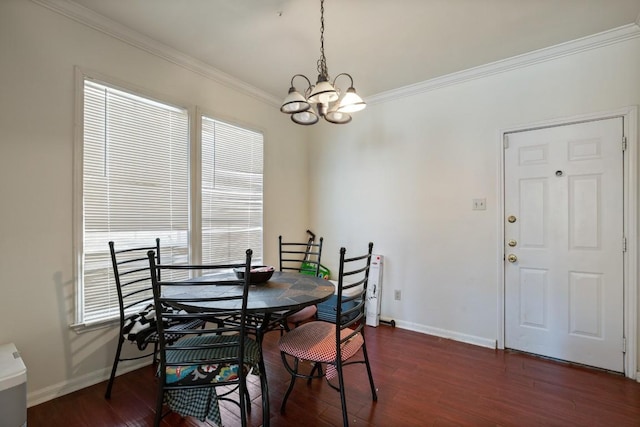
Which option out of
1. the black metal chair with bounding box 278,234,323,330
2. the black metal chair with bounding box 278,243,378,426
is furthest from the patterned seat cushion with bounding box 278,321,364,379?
the black metal chair with bounding box 278,234,323,330

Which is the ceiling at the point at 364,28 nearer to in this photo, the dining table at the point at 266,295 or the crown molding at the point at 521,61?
the crown molding at the point at 521,61

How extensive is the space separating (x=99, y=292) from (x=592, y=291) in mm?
3830

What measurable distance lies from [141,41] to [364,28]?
1.77 meters

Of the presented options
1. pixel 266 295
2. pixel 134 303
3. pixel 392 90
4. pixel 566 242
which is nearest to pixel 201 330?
pixel 266 295

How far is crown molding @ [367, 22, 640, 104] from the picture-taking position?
230cm

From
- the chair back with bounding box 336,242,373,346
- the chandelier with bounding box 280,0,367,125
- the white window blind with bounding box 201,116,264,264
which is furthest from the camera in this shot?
the white window blind with bounding box 201,116,264,264

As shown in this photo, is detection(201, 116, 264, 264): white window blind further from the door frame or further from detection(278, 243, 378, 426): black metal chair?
the door frame

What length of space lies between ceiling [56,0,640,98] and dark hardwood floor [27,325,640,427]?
8.67 feet

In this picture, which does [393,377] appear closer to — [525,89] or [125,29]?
[525,89]

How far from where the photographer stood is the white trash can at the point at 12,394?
1483 millimetres

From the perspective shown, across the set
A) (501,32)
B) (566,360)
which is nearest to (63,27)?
(501,32)

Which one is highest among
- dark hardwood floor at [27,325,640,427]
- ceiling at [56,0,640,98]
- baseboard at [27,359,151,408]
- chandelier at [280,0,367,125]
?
ceiling at [56,0,640,98]

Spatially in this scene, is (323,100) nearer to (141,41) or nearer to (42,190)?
(141,41)

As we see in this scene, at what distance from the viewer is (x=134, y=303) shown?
229 cm
